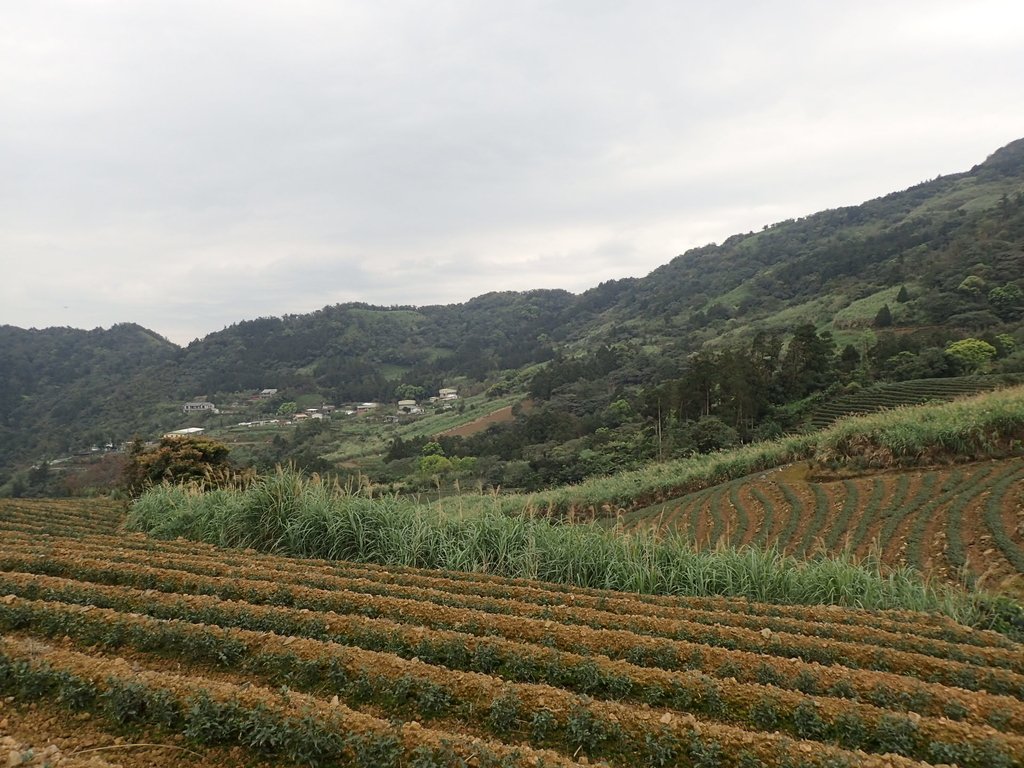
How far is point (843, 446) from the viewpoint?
14.7 meters

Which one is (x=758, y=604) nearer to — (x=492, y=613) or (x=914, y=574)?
(x=492, y=613)

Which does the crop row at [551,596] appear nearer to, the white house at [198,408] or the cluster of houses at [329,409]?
the cluster of houses at [329,409]

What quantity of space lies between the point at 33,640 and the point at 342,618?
6.97 feet

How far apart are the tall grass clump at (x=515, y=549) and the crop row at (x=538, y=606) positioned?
A: 39.9 inches

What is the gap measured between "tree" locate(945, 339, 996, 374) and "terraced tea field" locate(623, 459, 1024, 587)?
795 inches

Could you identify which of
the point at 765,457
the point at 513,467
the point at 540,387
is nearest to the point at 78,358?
the point at 540,387

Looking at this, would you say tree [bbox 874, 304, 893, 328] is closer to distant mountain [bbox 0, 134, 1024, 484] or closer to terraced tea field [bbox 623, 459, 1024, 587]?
distant mountain [bbox 0, 134, 1024, 484]

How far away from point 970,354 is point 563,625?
33.8m

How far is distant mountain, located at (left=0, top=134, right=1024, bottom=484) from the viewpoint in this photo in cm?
4772

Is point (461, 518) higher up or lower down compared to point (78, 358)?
lower down

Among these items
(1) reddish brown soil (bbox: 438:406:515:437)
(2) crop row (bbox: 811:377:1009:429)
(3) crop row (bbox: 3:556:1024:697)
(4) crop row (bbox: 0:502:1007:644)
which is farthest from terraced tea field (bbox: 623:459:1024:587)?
(1) reddish brown soil (bbox: 438:406:515:437)

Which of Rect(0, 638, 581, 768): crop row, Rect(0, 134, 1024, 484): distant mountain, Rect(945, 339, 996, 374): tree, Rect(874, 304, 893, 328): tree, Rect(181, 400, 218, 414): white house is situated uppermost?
Rect(0, 134, 1024, 484): distant mountain

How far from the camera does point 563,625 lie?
14.2 ft

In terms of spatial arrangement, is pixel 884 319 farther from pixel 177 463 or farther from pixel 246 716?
pixel 246 716
